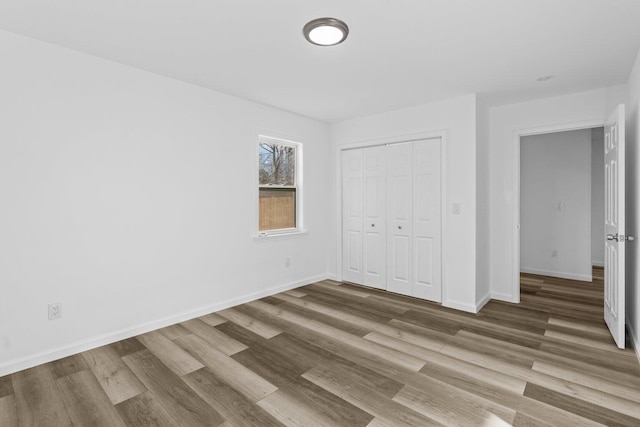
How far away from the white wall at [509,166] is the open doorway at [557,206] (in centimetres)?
108

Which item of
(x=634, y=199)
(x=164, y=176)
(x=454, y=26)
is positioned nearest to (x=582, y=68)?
(x=634, y=199)

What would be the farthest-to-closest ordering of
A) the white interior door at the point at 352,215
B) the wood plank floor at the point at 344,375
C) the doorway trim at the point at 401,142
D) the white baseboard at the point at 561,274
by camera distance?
1. the white baseboard at the point at 561,274
2. the white interior door at the point at 352,215
3. the doorway trim at the point at 401,142
4. the wood plank floor at the point at 344,375

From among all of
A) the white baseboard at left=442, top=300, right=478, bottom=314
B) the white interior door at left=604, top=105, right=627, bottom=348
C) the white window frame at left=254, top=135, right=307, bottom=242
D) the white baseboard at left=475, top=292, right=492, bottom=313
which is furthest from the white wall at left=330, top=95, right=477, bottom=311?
the white window frame at left=254, top=135, right=307, bottom=242

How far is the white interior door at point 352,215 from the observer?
191 inches

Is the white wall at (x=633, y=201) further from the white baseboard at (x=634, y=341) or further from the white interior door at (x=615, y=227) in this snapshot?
the white interior door at (x=615, y=227)

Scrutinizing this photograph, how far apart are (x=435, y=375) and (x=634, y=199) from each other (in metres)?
2.35

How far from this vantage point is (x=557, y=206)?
17.5ft

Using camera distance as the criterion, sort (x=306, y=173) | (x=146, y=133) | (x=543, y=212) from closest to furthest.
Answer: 1. (x=146, y=133)
2. (x=306, y=173)
3. (x=543, y=212)

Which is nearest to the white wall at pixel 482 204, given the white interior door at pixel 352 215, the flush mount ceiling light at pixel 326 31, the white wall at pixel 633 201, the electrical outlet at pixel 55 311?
the white wall at pixel 633 201

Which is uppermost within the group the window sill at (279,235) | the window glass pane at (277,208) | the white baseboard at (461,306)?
the window glass pane at (277,208)

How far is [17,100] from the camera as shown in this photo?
95.6 inches

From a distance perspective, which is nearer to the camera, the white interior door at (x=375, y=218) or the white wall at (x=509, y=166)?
the white wall at (x=509, y=166)

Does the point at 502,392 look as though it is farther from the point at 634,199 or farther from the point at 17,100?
the point at 17,100

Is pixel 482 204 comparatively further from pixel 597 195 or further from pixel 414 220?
pixel 597 195
